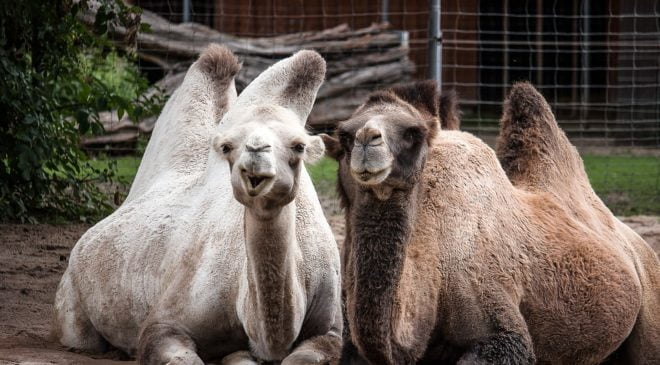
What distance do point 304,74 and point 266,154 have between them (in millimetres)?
1585

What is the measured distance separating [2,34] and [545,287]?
470 centimetres

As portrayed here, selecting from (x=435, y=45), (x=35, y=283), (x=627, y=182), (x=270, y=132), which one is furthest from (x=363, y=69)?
(x=270, y=132)

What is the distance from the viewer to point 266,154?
4.35 meters

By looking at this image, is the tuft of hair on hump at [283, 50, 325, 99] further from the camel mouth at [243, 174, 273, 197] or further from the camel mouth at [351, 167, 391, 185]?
the camel mouth at [351, 167, 391, 185]

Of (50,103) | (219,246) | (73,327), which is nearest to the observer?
(219,246)

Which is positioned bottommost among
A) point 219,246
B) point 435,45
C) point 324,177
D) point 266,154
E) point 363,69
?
point 324,177

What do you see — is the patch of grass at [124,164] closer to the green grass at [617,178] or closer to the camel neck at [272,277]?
the green grass at [617,178]

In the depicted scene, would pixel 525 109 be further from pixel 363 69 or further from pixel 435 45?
pixel 363 69

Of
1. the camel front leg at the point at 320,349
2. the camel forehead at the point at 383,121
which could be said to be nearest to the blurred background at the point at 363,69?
the camel front leg at the point at 320,349

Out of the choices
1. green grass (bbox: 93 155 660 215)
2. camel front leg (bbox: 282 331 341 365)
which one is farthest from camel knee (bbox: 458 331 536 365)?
green grass (bbox: 93 155 660 215)

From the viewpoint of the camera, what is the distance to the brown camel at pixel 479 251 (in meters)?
4.30

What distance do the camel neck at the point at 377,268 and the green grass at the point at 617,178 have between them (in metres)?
5.39

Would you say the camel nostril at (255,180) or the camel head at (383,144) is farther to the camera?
the camel nostril at (255,180)

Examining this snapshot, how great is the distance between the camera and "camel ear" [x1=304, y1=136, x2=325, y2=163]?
15.6ft
